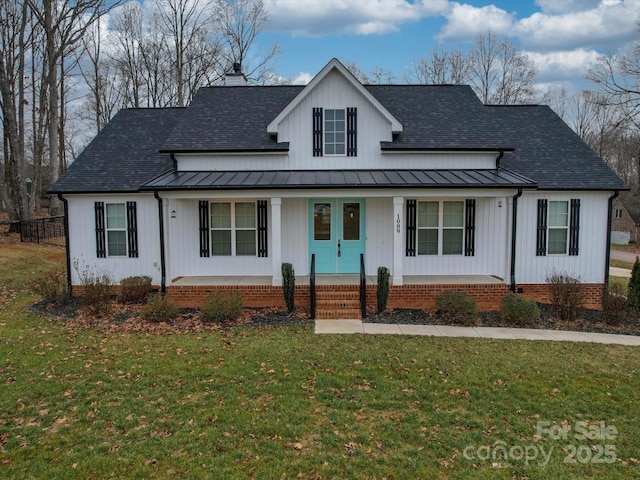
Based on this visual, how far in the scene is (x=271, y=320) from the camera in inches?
388

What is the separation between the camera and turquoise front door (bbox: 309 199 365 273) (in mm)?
12203

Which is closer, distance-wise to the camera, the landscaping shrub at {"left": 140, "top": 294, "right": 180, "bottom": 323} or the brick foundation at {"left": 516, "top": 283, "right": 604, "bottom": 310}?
the landscaping shrub at {"left": 140, "top": 294, "right": 180, "bottom": 323}

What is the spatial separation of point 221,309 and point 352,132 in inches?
249

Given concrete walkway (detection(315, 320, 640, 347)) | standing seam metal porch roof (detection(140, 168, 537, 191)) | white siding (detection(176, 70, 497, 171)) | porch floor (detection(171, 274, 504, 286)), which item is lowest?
concrete walkway (detection(315, 320, 640, 347))

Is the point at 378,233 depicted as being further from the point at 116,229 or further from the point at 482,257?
the point at 116,229

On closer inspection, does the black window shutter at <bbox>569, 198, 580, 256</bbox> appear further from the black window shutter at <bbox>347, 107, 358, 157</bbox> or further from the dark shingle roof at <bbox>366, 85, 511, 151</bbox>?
the black window shutter at <bbox>347, 107, 358, 157</bbox>

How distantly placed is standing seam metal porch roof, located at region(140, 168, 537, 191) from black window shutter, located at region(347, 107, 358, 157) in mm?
631

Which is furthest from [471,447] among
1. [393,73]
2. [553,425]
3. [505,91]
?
[505,91]

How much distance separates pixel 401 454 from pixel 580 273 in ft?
33.6

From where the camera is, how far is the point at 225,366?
268 inches

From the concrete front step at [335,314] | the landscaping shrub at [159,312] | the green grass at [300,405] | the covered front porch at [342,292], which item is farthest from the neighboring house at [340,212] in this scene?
the green grass at [300,405]

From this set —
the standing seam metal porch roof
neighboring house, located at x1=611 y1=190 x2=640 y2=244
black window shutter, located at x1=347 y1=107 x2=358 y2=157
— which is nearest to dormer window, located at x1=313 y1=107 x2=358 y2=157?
black window shutter, located at x1=347 y1=107 x2=358 y2=157

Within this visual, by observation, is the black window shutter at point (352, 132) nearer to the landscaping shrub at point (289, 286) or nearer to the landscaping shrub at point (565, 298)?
the landscaping shrub at point (289, 286)

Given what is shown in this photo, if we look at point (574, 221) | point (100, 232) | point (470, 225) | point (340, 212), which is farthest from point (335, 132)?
point (100, 232)
